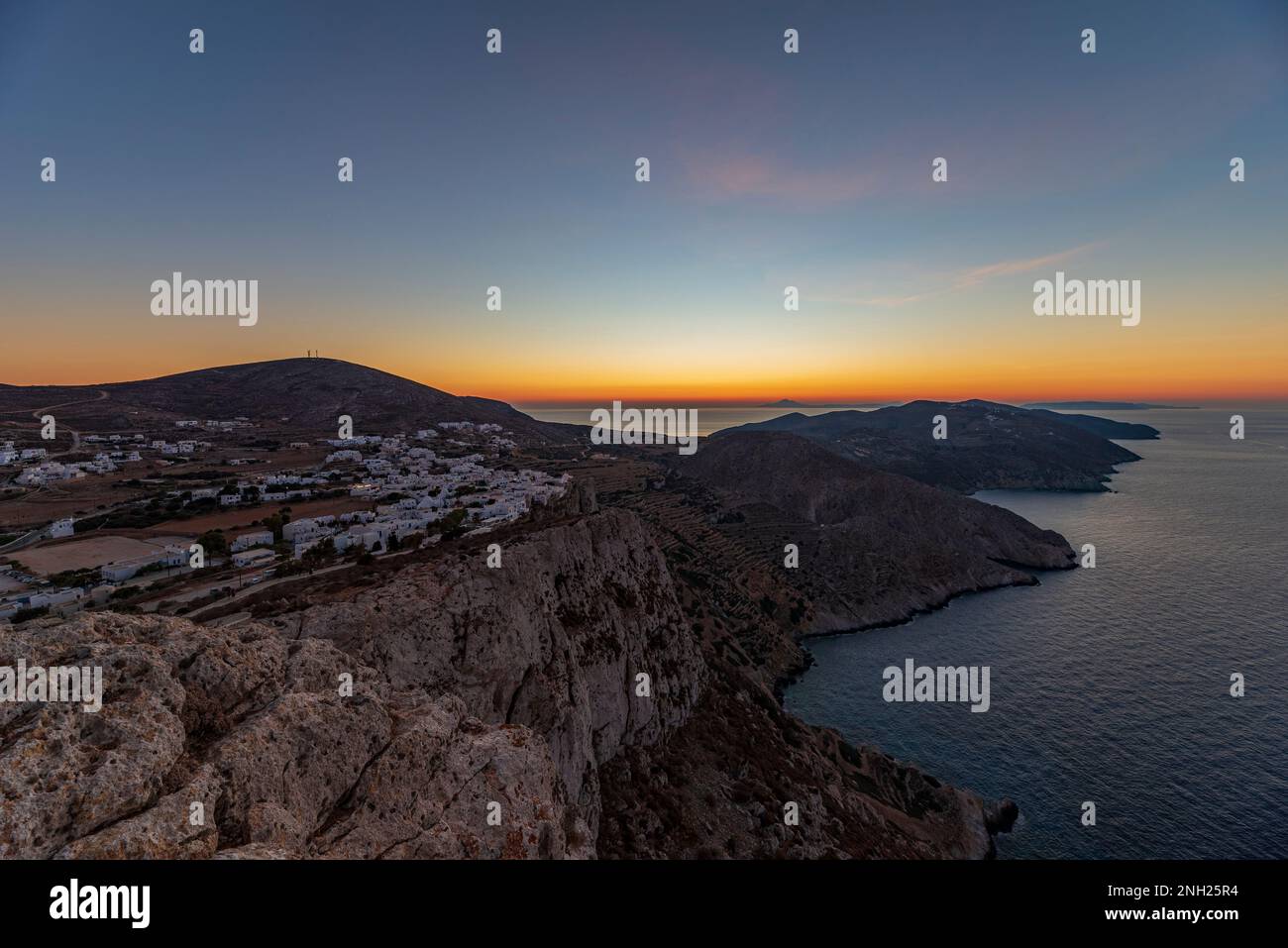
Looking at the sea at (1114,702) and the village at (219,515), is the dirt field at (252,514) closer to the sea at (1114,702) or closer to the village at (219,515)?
the village at (219,515)

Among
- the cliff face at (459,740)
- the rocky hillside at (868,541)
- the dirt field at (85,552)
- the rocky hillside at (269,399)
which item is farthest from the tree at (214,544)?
the rocky hillside at (269,399)

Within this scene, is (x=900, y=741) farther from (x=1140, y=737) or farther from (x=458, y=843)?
(x=458, y=843)

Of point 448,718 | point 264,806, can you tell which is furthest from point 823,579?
point 264,806

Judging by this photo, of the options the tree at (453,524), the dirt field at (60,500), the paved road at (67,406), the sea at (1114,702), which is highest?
the paved road at (67,406)

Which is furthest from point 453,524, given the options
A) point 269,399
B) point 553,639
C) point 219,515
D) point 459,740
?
point 269,399

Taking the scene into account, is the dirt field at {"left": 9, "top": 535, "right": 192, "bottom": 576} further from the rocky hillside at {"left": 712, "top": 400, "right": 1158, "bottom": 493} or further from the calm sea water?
the rocky hillside at {"left": 712, "top": 400, "right": 1158, "bottom": 493}

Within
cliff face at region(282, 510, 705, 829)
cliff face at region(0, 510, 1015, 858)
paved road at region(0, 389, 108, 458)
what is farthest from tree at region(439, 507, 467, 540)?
paved road at region(0, 389, 108, 458)
